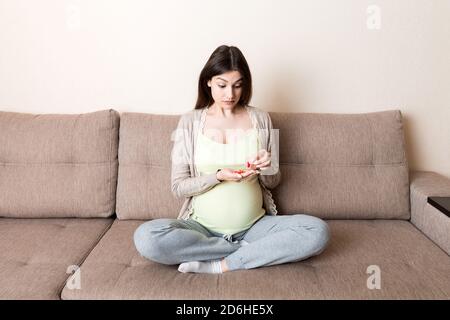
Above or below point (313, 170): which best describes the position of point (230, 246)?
below

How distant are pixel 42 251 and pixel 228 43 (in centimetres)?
122

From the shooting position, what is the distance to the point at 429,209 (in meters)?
1.70

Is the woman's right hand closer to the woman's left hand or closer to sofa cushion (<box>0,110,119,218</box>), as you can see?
the woman's left hand

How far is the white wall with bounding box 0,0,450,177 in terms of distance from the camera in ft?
6.63

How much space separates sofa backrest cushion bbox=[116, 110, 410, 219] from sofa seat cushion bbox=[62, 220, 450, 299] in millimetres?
241

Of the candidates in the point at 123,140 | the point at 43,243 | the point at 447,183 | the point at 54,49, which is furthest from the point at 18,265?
the point at 447,183

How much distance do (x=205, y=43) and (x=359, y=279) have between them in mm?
1274

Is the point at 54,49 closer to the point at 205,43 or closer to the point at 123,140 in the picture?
the point at 123,140

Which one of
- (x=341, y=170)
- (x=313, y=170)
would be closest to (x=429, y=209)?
(x=341, y=170)

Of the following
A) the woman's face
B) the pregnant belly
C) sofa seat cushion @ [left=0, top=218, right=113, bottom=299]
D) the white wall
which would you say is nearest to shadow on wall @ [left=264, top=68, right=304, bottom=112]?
the white wall

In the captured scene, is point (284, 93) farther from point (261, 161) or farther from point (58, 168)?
Result: point (58, 168)

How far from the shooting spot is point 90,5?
78.9 inches

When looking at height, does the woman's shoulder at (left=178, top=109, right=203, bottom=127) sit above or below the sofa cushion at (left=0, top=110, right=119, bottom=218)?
above

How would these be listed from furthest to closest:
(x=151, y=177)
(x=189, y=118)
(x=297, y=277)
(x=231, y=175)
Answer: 1. (x=151, y=177)
2. (x=189, y=118)
3. (x=231, y=175)
4. (x=297, y=277)
